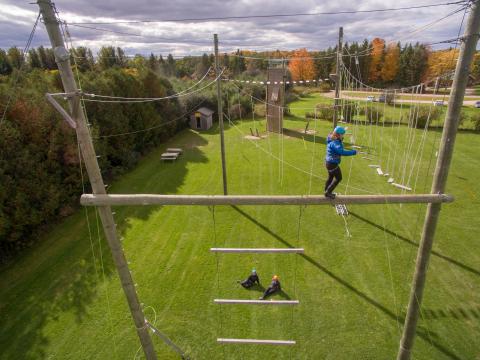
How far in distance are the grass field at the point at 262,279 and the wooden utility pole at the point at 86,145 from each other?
175 centimetres

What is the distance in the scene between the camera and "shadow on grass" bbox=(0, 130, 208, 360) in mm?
7289

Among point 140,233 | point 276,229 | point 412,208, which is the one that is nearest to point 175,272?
point 140,233

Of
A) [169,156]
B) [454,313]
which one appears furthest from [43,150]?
[454,313]

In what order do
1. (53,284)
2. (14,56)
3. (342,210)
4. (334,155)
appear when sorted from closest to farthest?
1. (334,155)
2. (53,284)
3. (342,210)
4. (14,56)

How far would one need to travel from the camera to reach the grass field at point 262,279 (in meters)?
6.91

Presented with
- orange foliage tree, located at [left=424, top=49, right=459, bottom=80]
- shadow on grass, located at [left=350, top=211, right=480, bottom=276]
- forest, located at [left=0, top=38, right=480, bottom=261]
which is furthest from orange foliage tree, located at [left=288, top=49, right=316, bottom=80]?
shadow on grass, located at [left=350, top=211, right=480, bottom=276]

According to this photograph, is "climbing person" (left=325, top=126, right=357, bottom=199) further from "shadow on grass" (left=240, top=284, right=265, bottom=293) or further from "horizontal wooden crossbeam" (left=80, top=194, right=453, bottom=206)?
"shadow on grass" (left=240, top=284, right=265, bottom=293)

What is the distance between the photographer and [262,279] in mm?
8734

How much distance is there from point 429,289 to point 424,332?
5.12ft

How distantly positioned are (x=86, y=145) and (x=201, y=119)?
22.2 m

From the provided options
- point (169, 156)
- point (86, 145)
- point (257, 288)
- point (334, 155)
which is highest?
point (86, 145)

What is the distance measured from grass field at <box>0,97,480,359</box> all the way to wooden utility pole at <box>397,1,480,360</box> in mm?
1799

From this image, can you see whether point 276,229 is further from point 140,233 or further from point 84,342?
point 84,342

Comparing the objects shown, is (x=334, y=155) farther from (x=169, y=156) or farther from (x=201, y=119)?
(x=201, y=119)
